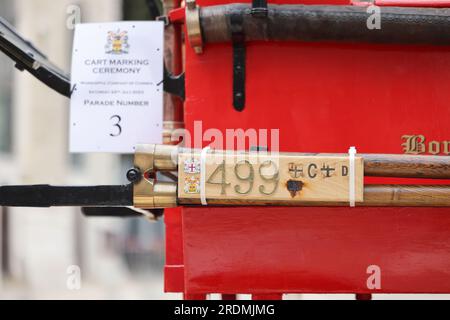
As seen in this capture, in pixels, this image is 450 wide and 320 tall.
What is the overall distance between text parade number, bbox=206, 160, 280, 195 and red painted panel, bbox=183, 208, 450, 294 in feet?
0.57

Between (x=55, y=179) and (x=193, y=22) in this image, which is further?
(x=55, y=179)

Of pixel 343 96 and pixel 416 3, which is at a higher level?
pixel 416 3

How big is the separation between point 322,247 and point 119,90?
852 mm

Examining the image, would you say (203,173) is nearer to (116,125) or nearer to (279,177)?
(279,177)

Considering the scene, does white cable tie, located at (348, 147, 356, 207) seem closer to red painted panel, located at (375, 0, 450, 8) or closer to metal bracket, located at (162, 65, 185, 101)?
red painted panel, located at (375, 0, 450, 8)

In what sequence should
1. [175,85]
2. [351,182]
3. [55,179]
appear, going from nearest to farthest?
1. [351,182]
2. [175,85]
3. [55,179]

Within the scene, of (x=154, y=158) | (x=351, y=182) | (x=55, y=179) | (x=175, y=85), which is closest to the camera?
(x=351, y=182)

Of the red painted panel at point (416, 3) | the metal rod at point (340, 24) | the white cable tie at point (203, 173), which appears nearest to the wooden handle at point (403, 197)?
the white cable tie at point (203, 173)

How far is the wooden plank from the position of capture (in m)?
2.01

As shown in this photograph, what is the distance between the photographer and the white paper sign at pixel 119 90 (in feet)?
8.36

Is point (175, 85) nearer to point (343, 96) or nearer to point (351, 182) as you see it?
point (343, 96)

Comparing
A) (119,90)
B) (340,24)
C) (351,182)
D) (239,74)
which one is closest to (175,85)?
(119,90)

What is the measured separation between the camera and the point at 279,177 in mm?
2016

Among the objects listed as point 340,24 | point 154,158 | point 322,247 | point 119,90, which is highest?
point 340,24
